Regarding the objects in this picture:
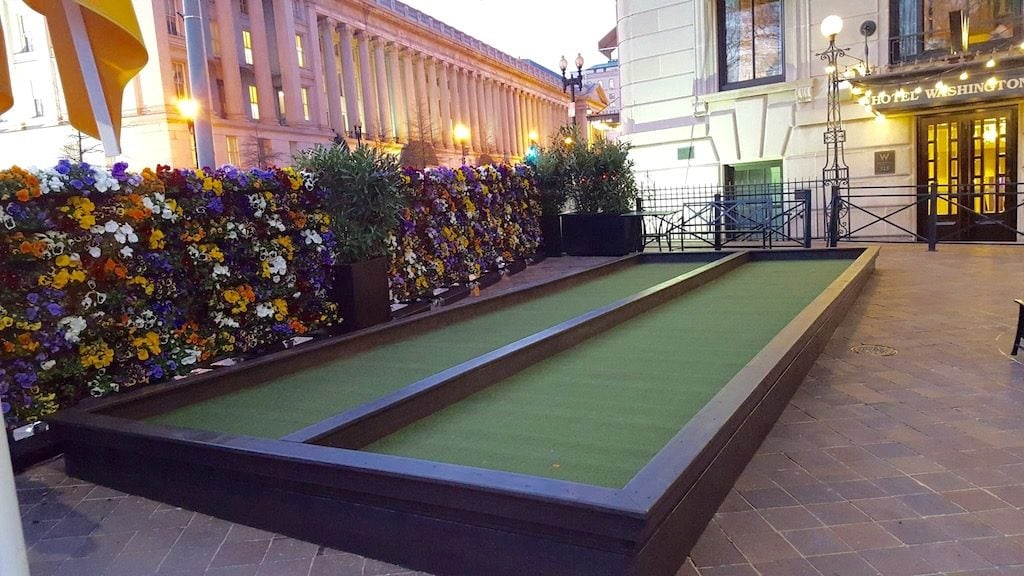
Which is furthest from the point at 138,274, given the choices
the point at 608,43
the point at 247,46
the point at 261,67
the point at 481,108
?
the point at 481,108

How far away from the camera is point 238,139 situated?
4831cm

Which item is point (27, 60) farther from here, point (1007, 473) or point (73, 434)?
point (1007, 473)

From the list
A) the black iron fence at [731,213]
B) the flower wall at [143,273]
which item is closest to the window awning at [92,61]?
the flower wall at [143,273]

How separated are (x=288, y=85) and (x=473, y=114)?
33493mm

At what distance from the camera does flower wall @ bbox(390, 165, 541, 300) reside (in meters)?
8.07

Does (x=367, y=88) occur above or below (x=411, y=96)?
below

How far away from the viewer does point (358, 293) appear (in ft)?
21.8

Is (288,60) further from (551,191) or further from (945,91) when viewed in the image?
(945,91)

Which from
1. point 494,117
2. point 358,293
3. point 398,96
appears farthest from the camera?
point 494,117

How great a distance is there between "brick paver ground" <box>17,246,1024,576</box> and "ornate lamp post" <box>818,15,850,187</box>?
10.8m

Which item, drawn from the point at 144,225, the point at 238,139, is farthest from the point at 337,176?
the point at 238,139

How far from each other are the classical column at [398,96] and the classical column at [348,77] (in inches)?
217

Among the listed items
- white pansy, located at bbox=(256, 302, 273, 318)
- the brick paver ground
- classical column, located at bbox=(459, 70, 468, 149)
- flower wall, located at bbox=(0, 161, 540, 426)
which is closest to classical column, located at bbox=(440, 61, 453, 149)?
classical column, located at bbox=(459, 70, 468, 149)

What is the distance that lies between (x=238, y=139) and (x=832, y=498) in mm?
50893
